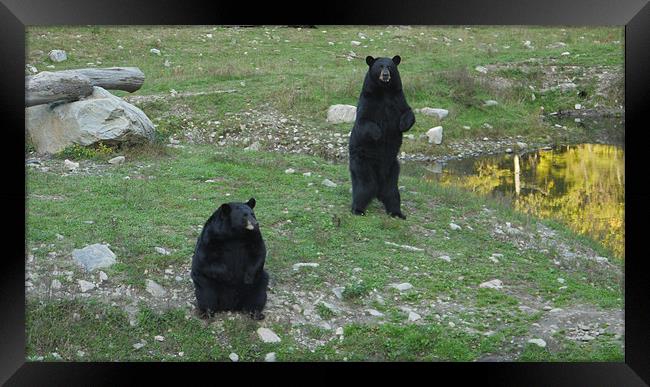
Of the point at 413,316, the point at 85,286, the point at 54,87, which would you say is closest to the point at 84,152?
the point at 54,87

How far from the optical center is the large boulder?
9.56m

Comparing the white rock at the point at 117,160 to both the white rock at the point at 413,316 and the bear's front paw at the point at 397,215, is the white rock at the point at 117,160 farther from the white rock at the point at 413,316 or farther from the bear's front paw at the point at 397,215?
the white rock at the point at 413,316

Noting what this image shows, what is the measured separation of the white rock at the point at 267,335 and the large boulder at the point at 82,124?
4.31 meters

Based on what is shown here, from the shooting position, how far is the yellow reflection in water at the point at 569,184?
9070 millimetres

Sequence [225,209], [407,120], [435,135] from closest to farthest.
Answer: [225,209]
[407,120]
[435,135]

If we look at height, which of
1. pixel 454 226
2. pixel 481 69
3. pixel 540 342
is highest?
pixel 481 69

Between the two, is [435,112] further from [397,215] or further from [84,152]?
[84,152]

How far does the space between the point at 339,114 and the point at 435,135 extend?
1.34 m

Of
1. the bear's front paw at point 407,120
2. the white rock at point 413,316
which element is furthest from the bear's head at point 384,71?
the white rock at point 413,316

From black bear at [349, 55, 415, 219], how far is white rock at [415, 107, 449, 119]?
3.89 meters

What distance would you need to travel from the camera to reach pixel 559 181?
1048 centimetres

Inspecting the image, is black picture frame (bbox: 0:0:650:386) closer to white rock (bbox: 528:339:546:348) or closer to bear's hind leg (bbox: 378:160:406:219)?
white rock (bbox: 528:339:546:348)

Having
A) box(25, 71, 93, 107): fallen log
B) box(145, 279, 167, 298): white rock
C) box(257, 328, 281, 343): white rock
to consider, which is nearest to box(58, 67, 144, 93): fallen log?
box(25, 71, 93, 107): fallen log

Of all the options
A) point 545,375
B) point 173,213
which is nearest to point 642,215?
point 545,375
